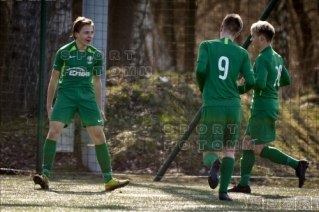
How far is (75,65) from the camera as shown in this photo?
8.80 meters

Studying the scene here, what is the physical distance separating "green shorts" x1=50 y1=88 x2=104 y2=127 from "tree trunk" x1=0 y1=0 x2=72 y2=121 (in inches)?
194

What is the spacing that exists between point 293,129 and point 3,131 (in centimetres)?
477

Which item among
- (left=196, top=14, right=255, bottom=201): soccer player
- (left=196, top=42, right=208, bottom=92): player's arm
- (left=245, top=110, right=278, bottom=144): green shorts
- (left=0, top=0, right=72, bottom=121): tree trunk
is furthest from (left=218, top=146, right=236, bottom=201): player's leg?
(left=0, top=0, right=72, bottom=121): tree trunk

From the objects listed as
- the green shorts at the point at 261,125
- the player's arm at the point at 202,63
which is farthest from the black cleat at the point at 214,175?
the green shorts at the point at 261,125

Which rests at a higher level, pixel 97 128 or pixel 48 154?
pixel 97 128

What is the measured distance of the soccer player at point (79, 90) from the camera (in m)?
8.81

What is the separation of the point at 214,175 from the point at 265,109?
174cm

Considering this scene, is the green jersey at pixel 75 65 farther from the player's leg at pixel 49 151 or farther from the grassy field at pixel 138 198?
the grassy field at pixel 138 198

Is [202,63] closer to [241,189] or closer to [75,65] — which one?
[75,65]

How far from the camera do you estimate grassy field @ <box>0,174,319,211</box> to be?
699 centimetres

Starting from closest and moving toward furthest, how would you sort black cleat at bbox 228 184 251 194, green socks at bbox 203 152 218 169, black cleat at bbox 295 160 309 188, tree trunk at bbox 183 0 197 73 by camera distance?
green socks at bbox 203 152 218 169
black cleat at bbox 295 160 309 188
black cleat at bbox 228 184 251 194
tree trunk at bbox 183 0 197 73

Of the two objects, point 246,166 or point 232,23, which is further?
point 246,166

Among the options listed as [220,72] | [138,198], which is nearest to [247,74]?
[220,72]

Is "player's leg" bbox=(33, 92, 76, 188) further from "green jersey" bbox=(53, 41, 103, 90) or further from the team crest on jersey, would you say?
the team crest on jersey
